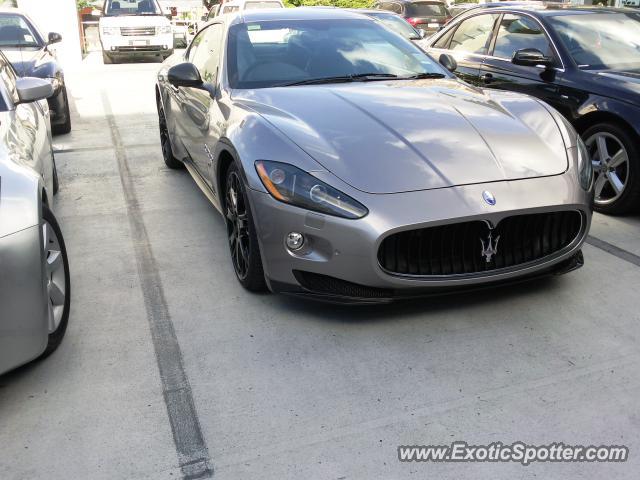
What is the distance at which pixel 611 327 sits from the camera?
3.27 m

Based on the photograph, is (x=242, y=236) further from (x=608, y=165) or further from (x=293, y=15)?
(x=608, y=165)

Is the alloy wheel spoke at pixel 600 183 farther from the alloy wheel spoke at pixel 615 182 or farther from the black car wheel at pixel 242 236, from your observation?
the black car wheel at pixel 242 236

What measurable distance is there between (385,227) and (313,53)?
1.88 m

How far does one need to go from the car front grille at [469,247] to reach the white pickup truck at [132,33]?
1518cm

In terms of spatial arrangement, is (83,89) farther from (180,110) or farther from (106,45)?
(180,110)

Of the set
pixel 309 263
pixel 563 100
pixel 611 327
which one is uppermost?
pixel 563 100

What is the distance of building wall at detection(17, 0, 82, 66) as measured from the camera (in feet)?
57.9

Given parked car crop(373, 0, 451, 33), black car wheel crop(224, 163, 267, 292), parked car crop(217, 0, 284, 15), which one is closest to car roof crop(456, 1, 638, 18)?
black car wheel crop(224, 163, 267, 292)

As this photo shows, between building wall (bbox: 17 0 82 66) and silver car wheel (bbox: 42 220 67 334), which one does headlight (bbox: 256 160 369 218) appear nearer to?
silver car wheel (bbox: 42 220 67 334)

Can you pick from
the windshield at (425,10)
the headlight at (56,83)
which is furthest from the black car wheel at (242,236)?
the windshield at (425,10)

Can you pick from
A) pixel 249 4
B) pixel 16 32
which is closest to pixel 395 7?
pixel 249 4

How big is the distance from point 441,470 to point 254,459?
0.65m

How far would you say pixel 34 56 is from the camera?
817 cm

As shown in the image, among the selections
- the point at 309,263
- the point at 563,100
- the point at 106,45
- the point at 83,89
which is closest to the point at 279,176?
the point at 309,263
